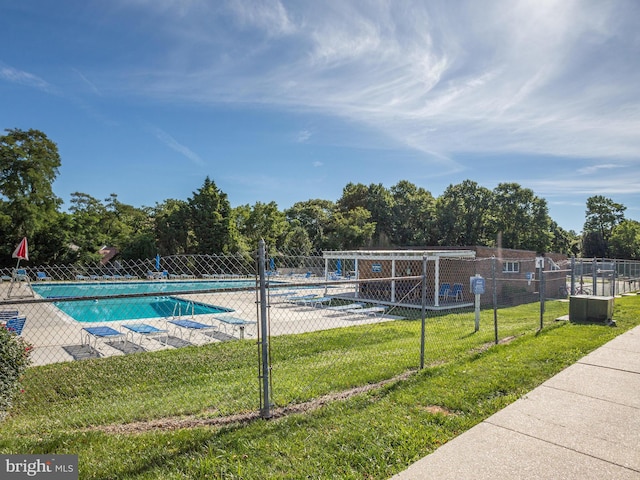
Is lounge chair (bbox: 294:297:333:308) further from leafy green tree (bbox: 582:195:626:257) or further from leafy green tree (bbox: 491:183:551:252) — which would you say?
leafy green tree (bbox: 582:195:626:257)

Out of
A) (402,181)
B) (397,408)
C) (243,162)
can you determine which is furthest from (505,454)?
(402,181)

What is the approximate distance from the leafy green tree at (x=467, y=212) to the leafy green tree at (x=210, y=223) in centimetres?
2323

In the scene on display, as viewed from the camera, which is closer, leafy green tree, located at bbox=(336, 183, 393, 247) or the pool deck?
the pool deck

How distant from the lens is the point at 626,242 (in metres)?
51.4

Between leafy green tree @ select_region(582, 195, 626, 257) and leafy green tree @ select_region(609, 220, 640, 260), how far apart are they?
16.6 ft

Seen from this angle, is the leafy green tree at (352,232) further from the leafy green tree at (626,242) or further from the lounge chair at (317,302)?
the leafy green tree at (626,242)

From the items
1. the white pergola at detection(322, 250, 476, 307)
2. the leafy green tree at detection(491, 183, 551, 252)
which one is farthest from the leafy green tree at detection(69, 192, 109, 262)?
the leafy green tree at detection(491, 183, 551, 252)

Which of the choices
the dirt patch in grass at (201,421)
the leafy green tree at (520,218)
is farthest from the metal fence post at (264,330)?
the leafy green tree at (520,218)

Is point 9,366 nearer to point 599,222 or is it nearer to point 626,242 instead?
point 626,242

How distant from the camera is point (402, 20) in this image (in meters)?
9.16

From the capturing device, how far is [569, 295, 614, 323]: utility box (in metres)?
9.28

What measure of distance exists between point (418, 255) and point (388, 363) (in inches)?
487

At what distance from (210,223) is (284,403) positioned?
31.2 m

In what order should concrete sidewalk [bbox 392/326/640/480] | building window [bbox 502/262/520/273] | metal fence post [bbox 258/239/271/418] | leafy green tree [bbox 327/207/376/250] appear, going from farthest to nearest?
1. leafy green tree [bbox 327/207/376/250]
2. building window [bbox 502/262/520/273]
3. metal fence post [bbox 258/239/271/418]
4. concrete sidewalk [bbox 392/326/640/480]
